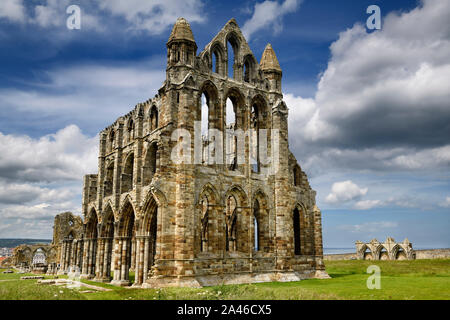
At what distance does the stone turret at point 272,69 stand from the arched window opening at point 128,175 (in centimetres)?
1166

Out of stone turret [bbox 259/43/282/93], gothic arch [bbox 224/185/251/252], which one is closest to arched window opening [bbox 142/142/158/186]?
gothic arch [bbox 224/185/251/252]

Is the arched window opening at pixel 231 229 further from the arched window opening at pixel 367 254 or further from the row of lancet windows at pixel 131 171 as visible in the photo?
the arched window opening at pixel 367 254

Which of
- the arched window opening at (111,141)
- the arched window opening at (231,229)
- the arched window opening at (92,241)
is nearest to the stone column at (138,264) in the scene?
the arched window opening at (231,229)

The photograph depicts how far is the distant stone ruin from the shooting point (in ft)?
171

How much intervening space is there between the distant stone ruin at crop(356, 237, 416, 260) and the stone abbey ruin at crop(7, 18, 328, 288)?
3007 cm

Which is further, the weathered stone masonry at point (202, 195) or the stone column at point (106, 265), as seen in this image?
the stone column at point (106, 265)

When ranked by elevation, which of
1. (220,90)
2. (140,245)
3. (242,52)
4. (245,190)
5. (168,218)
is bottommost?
(140,245)

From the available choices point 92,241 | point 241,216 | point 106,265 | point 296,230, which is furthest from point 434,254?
point 92,241

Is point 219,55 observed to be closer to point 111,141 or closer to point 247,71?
point 247,71

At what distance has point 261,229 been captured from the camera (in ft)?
84.1

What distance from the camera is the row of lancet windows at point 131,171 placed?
26094mm
